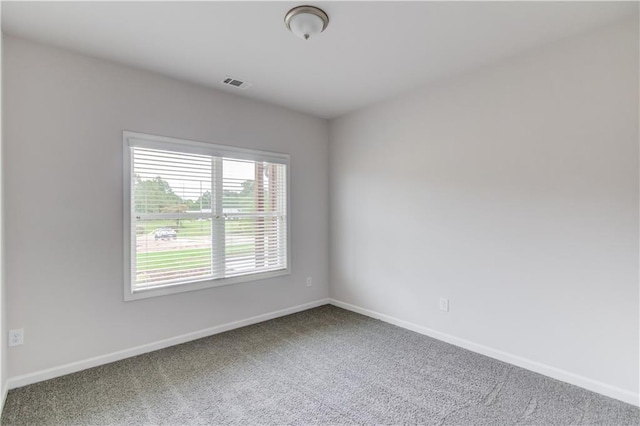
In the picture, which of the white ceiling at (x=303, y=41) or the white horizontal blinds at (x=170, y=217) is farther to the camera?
the white horizontal blinds at (x=170, y=217)

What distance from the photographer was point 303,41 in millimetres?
2359

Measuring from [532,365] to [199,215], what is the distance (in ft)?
10.4

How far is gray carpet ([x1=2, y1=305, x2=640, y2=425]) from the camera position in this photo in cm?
194

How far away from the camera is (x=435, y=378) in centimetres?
238

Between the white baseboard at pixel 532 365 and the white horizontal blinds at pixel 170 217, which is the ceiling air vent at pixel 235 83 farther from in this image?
the white baseboard at pixel 532 365

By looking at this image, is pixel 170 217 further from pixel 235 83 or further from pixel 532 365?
pixel 532 365

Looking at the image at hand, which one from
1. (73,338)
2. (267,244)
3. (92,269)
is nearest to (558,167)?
(267,244)

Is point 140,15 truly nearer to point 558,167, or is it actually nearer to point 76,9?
point 76,9

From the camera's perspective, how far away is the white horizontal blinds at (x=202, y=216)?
2801 millimetres

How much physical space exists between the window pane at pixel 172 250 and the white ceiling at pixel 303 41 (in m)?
1.40

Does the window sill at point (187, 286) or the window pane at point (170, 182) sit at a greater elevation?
the window pane at point (170, 182)

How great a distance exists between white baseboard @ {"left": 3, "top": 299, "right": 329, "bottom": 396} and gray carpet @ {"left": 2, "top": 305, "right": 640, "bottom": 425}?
0.06 meters

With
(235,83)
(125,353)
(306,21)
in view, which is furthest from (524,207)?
(125,353)

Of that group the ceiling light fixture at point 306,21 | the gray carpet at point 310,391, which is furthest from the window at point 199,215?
the ceiling light fixture at point 306,21
